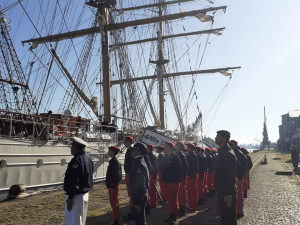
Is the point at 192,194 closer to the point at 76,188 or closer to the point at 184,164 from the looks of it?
the point at 184,164

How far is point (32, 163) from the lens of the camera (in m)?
9.84

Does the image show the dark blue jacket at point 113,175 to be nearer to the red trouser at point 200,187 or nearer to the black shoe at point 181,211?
the black shoe at point 181,211

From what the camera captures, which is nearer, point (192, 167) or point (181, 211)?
point (181, 211)

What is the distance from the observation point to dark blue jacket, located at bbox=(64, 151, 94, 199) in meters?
3.85

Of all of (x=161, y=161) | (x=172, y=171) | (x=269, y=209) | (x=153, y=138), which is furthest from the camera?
(x=153, y=138)

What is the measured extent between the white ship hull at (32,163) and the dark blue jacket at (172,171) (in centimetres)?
567

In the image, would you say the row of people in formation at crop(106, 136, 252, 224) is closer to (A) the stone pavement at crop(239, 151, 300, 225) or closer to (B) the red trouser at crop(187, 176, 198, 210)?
(B) the red trouser at crop(187, 176, 198, 210)

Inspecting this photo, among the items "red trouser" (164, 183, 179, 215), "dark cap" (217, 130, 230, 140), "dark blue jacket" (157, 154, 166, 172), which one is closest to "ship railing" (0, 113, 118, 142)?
"dark blue jacket" (157, 154, 166, 172)

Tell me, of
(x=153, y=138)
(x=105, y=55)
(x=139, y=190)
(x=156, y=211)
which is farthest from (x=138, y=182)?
(x=105, y=55)

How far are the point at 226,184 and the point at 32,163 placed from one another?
25.6ft

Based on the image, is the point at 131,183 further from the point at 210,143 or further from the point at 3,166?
the point at 210,143

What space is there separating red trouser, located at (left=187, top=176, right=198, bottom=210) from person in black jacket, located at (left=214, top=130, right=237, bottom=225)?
3338 millimetres

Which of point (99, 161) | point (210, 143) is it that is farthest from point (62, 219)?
point (210, 143)

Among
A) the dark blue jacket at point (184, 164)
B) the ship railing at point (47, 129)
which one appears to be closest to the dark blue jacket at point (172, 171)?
the dark blue jacket at point (184, 164)
